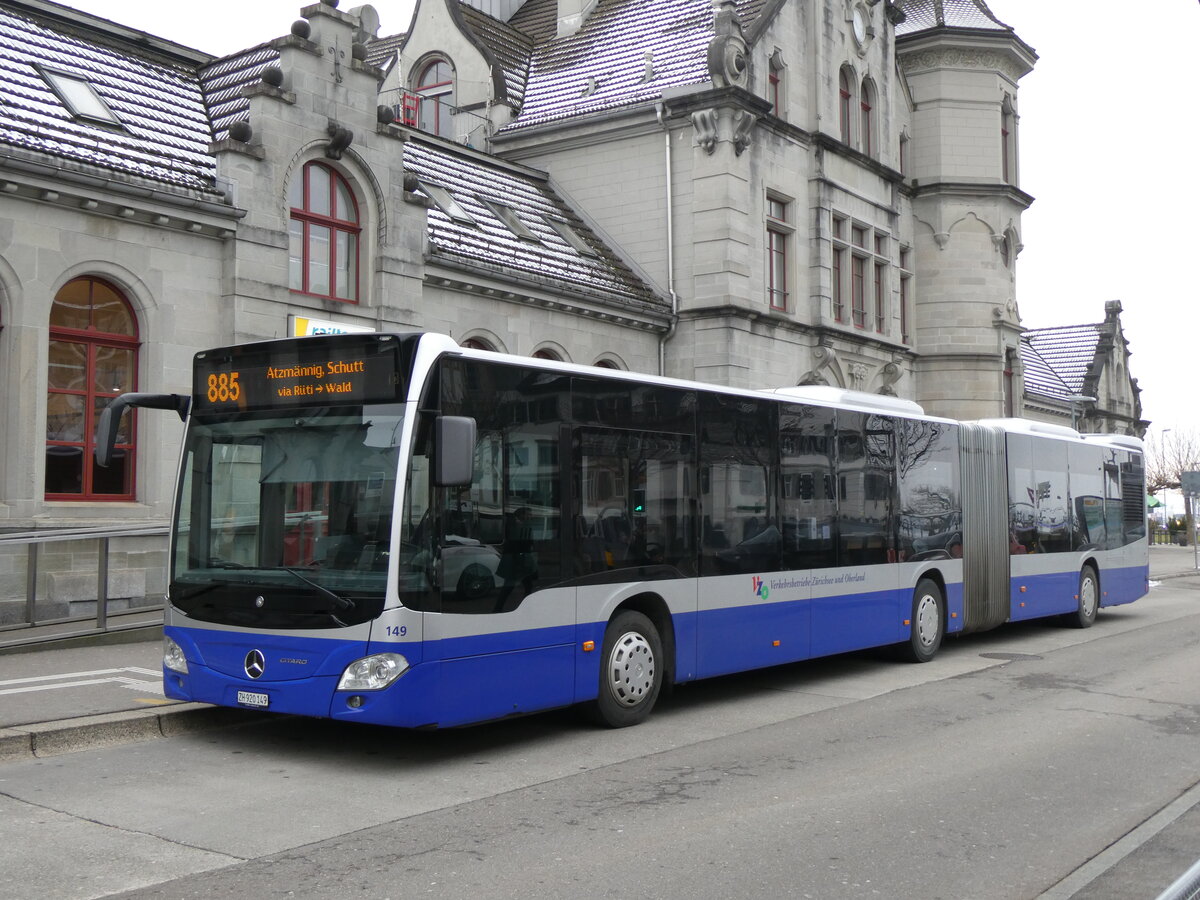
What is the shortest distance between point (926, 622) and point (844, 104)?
19135 mm

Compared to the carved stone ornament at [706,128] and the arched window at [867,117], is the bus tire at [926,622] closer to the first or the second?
the carved stone ornament at [706,128]

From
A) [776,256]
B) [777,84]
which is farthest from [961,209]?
[776,256]

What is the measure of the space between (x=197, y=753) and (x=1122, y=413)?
53448 millimetres

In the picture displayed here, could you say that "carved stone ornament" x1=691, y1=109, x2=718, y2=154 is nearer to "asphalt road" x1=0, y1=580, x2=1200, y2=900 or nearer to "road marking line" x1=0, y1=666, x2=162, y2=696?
"asphalt road" x1=0, y1=580, x2=1200, y2=900

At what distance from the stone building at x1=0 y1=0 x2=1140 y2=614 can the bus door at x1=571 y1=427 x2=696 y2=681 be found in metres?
7.98

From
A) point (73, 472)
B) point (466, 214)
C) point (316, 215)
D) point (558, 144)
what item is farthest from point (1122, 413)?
point (73, 472)

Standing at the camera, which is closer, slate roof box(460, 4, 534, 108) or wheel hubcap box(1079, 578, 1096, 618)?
wheel hubcap box(1079, 578, 1096, 618)

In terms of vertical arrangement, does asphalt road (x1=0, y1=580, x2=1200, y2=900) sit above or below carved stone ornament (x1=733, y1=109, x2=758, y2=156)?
below

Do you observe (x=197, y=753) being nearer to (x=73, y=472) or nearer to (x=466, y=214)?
(x=73, y=472)

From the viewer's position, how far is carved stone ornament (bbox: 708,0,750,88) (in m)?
25.4

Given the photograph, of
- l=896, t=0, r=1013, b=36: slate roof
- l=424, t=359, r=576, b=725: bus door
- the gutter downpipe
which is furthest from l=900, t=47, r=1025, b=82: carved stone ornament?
l=424, t=359, r=576, b=725: bus door

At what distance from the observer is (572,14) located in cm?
3219

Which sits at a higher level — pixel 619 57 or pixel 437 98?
pixel 619 57

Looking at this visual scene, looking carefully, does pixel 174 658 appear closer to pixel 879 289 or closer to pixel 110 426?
pixel 110 426
